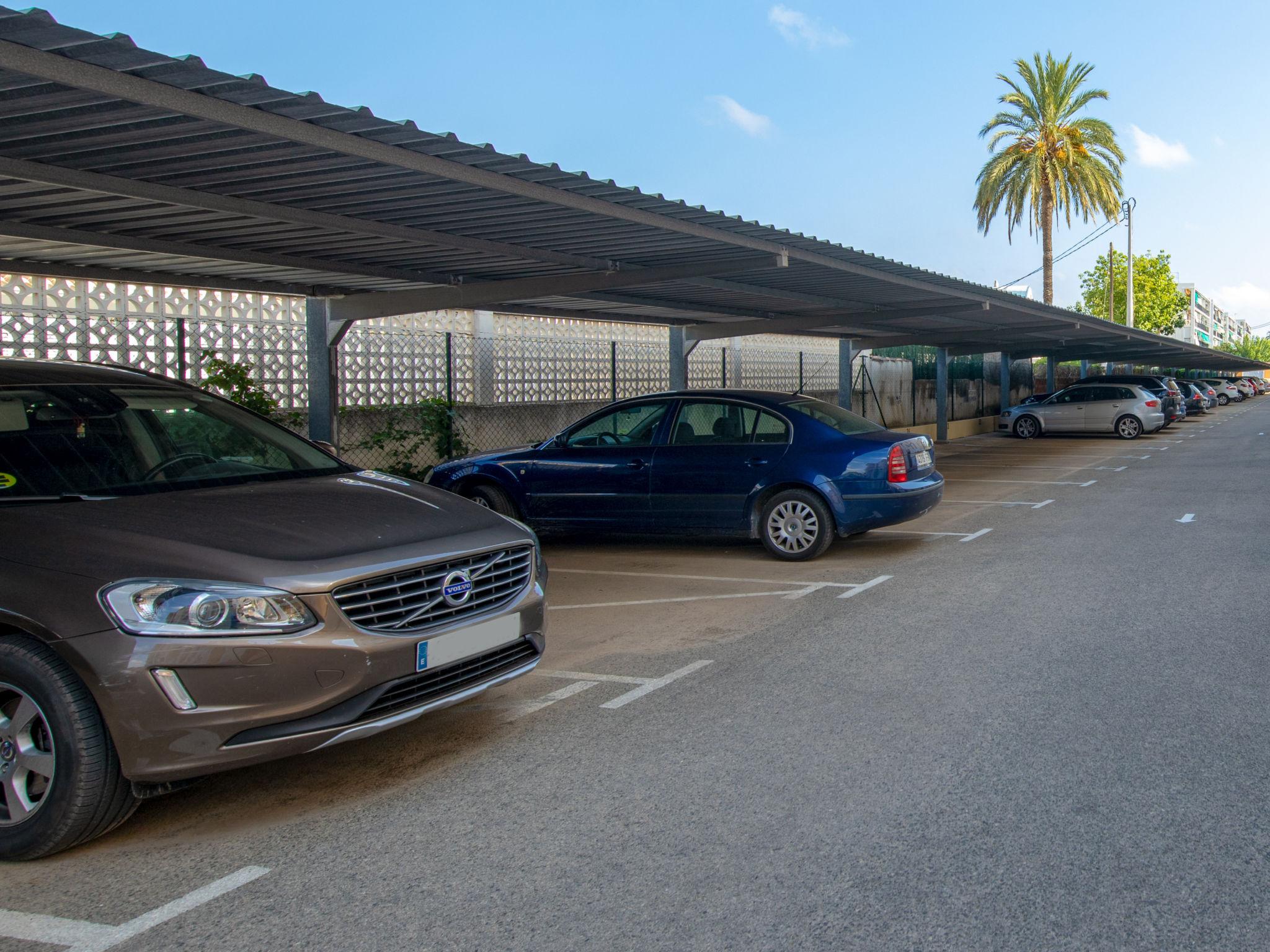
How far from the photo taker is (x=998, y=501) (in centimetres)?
1448

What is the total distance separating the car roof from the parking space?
1933 mm

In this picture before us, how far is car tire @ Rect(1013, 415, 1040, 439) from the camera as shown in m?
29.8

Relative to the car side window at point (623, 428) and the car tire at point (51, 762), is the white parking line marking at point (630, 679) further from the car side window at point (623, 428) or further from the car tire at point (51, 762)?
the car side window at point (623, 428)

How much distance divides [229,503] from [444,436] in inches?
412

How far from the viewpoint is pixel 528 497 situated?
10391 mm

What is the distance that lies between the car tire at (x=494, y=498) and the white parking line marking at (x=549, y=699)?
461cm

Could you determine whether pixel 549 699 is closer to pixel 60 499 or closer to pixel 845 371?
pixel 60 499

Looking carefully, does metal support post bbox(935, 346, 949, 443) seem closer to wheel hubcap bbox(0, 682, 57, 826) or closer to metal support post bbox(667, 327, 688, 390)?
metal support post bbox(667, 327, 688, 390)

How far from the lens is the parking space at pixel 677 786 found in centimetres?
346

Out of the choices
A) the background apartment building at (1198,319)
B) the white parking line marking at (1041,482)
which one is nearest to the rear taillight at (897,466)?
the white parking line marking at (1041,482)

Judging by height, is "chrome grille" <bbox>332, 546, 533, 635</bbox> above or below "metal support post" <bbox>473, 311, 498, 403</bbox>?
below

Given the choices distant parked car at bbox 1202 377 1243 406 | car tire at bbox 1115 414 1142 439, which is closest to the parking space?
car tire at bbox 1115 414 1142 439

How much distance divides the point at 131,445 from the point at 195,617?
1.49m

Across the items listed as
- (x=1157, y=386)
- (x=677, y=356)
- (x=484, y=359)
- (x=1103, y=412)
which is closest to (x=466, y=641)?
(x=484, y=359)
